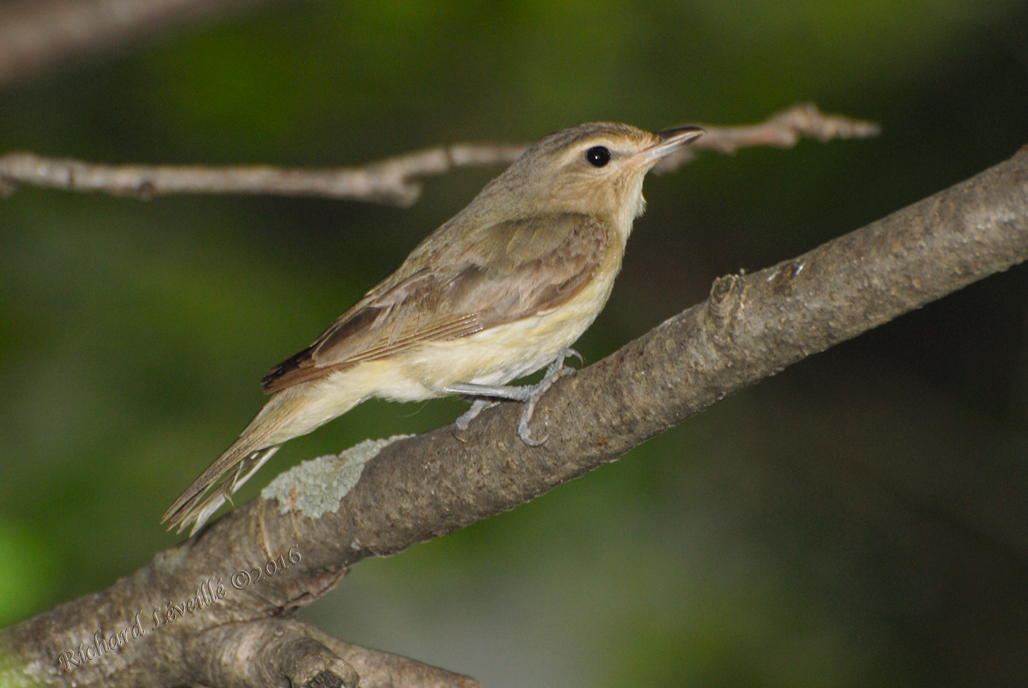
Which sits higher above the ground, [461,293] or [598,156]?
[598,156]

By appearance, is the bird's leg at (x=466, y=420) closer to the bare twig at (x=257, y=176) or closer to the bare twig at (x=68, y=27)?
the bare twig at (x=257, y=176)

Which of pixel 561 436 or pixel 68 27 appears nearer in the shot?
pixel 68 27

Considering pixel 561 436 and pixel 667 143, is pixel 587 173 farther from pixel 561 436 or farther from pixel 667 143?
pixel 561 436

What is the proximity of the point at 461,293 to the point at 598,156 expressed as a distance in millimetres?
1217

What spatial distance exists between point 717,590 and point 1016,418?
3.15 metres

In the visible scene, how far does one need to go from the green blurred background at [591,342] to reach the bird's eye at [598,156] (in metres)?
1.39

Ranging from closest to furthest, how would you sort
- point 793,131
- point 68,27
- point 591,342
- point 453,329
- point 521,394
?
point 68,27, point 793,131, point 521,394, point 453,329, point 591,342

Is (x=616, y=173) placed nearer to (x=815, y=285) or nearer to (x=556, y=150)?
(x=556, y=150)

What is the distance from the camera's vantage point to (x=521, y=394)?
377 centimetres

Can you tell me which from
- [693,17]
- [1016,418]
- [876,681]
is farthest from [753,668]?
[693,17]

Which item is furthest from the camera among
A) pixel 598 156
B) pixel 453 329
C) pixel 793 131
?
pixel 598 156

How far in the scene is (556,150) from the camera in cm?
482

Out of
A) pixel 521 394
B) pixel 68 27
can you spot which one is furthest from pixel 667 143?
pixel 68 27

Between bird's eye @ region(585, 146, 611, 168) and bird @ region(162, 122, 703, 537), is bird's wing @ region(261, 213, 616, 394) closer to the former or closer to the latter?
bird @ region(162, 122, 703, 537)
